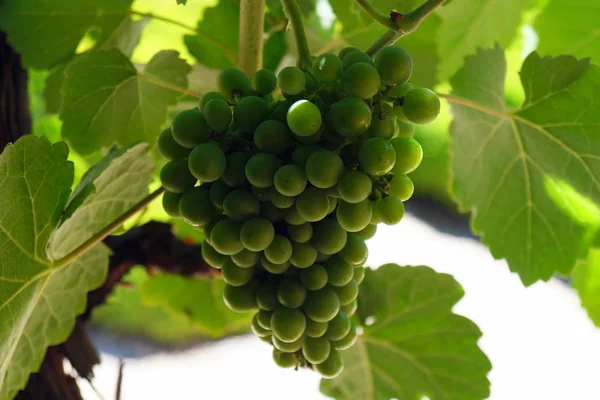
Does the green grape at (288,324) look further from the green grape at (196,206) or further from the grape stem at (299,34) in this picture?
the grape stem at (299,34)

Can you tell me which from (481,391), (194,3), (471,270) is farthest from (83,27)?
(471,270)

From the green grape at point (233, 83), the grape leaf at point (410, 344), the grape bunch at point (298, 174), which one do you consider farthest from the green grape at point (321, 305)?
the grape leaf at point (410, 344)

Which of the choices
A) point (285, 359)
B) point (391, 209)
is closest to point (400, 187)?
point (391, 209)

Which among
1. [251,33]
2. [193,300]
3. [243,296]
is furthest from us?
[193,300]

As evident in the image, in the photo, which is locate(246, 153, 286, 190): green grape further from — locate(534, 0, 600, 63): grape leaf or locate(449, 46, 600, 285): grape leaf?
locate(534, 0, 600, 63): grape leaf

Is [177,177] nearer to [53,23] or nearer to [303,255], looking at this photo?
[303,255]
